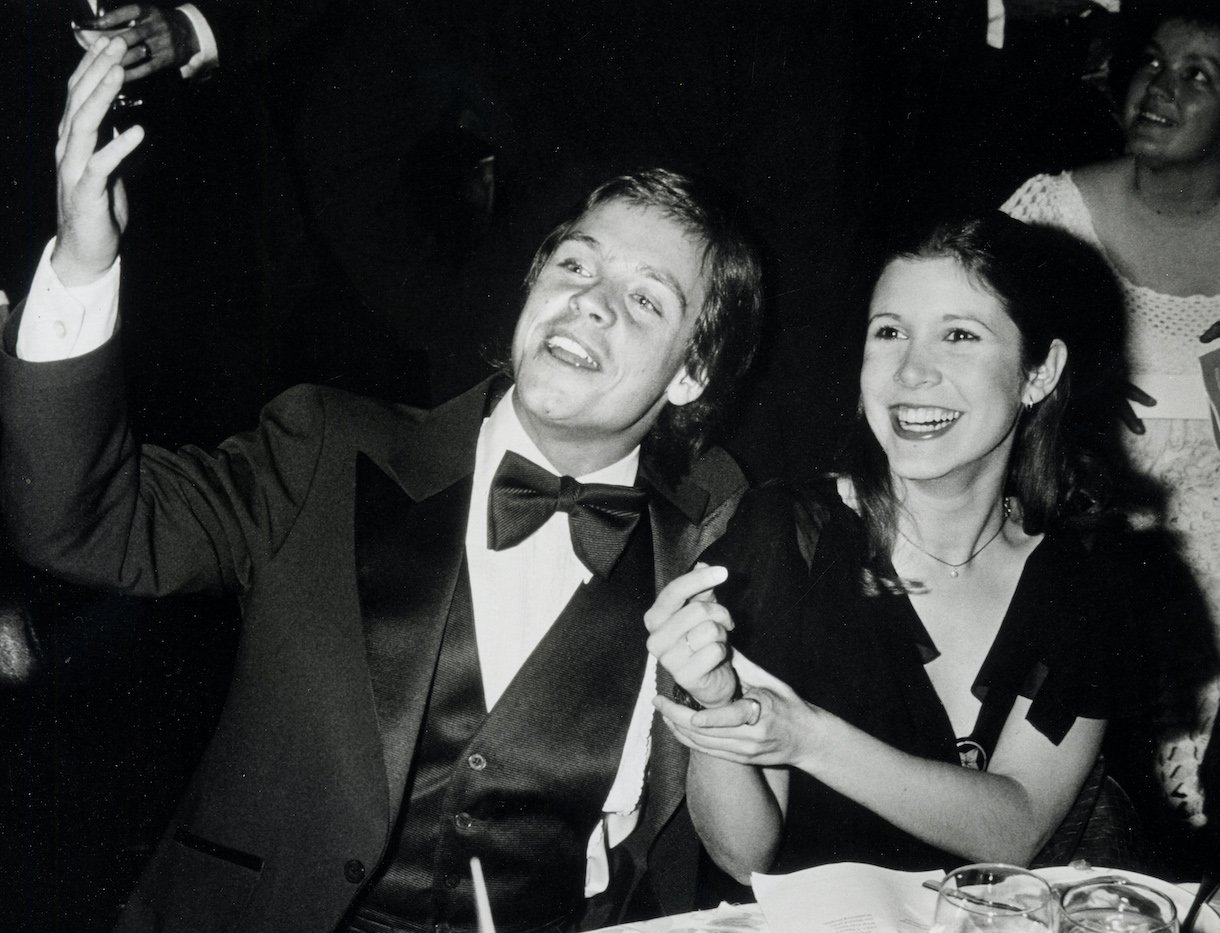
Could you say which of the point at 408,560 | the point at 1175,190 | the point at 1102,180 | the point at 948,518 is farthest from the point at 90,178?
the point at 1175,190

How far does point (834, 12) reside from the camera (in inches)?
69.4

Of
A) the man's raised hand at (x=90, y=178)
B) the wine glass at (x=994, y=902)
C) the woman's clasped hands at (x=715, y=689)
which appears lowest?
the wine glass at (x=994, y=902)

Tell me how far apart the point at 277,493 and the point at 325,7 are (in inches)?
31.8

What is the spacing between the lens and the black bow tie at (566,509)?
1.56 m

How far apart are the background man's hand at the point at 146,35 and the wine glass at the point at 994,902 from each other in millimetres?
1496

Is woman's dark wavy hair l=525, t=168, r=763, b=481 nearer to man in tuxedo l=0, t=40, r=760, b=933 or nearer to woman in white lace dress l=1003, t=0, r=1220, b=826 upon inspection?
man in tuxedo l=0, t=40, r=760, b=933

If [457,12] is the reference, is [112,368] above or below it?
below

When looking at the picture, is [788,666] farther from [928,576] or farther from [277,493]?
[277,493]

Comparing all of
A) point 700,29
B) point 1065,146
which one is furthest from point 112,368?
point 1065,146

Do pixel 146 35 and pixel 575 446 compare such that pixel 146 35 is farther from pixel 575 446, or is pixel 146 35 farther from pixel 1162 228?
pixel 1162 228

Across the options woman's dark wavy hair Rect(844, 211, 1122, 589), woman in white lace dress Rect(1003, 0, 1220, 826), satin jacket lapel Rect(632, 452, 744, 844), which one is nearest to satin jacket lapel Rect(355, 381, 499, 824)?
satin jacket lapel Rect(632, 452, 744, 844)

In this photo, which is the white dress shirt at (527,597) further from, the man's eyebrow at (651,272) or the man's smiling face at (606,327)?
the man's eyebrow at (651,272)

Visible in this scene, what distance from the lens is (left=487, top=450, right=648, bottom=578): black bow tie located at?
61.4 inches

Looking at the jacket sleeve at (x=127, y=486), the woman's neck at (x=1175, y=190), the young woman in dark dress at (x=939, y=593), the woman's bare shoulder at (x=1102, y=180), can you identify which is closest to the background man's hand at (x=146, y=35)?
the jacket sleeve at (x=127, y=486)
